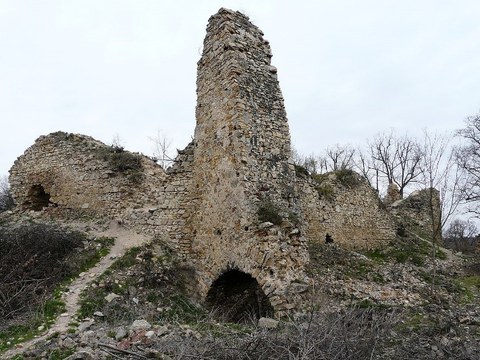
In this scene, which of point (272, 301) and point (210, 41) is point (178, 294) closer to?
point (272, 301)

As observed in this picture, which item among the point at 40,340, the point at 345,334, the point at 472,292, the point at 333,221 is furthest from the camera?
the point at 333,221

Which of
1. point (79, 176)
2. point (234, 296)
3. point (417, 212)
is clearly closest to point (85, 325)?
point (234, 296)

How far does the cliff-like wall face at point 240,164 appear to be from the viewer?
24.7 feet

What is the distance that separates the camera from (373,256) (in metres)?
14.4

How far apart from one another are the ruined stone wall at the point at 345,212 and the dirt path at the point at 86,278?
17.6 ft

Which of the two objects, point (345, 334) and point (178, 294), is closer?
point (345, 334)

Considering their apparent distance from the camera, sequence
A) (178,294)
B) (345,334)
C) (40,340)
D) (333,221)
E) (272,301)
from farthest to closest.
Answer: (333,221) → (178,294) → (272,301) → (40,340) → (345,334)

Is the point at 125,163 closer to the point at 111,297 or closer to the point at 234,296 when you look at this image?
the point at 111,297

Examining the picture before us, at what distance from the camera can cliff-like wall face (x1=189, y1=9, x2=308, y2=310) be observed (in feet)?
24.7

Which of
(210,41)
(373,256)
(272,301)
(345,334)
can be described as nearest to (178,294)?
(272,301)

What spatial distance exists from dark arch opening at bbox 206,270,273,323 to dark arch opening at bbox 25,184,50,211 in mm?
6853

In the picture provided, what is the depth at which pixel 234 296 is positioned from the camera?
8742 millimetres

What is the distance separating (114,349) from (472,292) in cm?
910

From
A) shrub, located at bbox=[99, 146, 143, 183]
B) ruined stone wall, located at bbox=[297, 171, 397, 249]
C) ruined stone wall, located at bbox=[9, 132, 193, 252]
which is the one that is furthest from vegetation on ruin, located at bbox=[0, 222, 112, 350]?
ruined stone wall, located at bbox=[297, 171, 397, 249]
